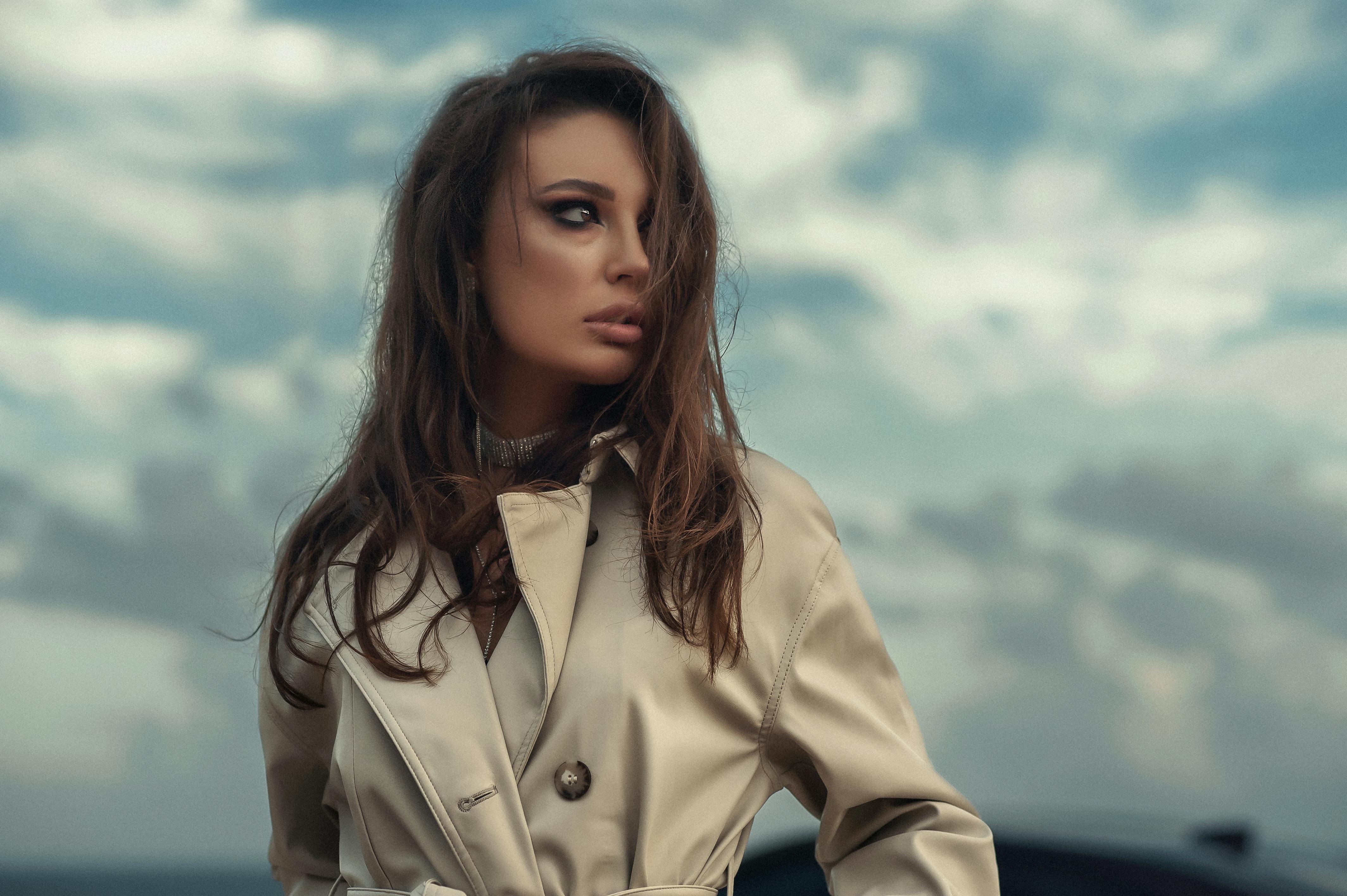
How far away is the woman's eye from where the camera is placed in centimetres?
213

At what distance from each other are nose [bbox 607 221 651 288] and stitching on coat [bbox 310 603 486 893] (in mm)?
799

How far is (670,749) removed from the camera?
1.93 meters

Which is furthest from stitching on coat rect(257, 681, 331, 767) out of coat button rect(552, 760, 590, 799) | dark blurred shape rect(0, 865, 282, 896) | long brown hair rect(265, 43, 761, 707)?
dark blurred shape rect(0, 865, 282, 896)

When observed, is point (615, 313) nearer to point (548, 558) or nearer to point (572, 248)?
point (572, 248)

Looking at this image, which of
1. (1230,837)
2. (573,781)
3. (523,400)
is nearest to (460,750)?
(573,781)

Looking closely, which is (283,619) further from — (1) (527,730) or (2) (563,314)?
(2) (563,314)

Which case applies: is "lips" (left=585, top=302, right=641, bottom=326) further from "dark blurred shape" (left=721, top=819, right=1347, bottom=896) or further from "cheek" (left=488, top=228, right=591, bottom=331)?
"dark blurred shape" (left=721, top=819, right=1347, bottom=896)

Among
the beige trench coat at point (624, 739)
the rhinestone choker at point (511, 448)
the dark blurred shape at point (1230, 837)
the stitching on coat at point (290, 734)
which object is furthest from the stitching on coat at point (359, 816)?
the dark blurred shape at point (1230, 837)

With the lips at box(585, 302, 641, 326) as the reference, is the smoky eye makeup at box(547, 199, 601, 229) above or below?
above

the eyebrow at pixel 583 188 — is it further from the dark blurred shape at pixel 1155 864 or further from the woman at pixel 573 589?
the dark blurred shape at pixel 1155 864

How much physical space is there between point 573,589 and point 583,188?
694 mm

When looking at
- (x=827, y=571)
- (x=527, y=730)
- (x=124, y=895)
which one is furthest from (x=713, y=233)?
(x=124, y=895)

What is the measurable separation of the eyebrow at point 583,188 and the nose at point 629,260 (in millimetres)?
66

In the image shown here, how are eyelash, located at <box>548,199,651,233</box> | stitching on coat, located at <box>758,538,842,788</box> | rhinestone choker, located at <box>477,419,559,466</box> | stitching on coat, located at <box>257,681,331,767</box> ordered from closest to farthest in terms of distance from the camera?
stitching on coat, located at <box>758,538,842,788</box> < eyelash, located at <box>548,199,651,233</box> < rhinestone choker, located at <box>477,419,559,466</box> < stitching on coat, located at <box>257,681,331,767</box>
